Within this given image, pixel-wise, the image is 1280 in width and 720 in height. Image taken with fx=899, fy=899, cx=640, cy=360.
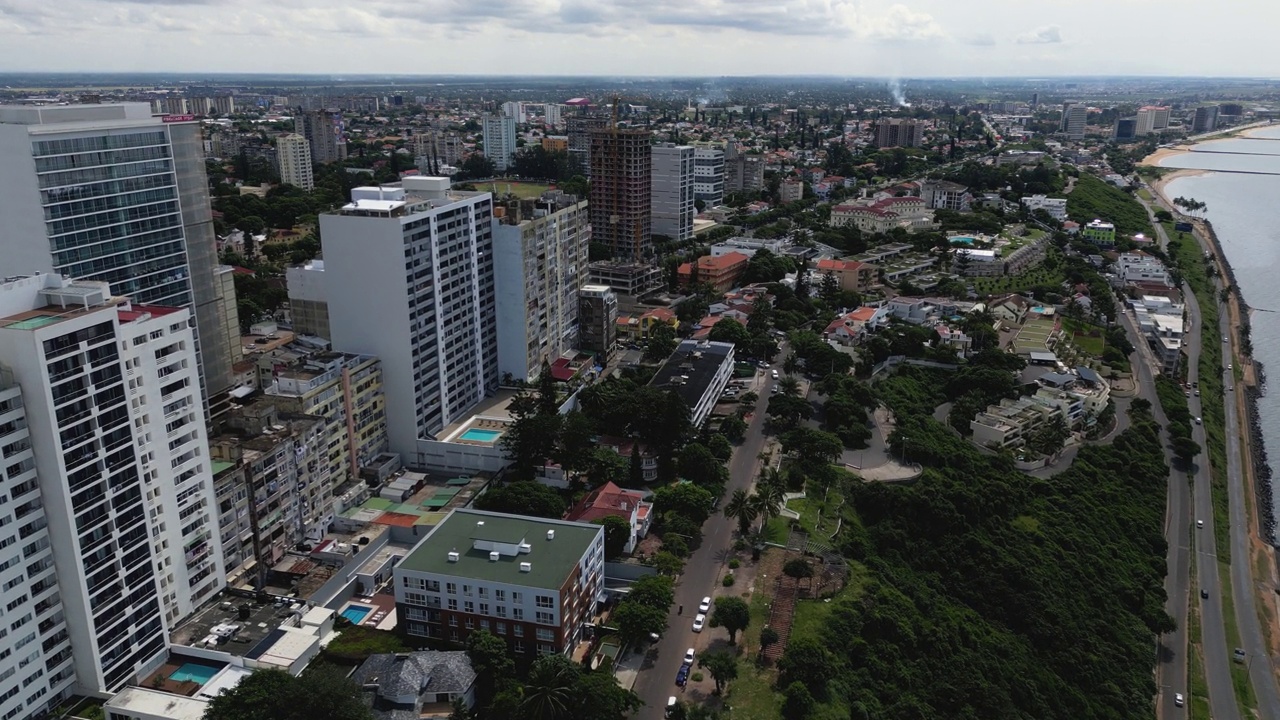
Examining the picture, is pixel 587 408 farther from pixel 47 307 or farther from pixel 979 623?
pixel 47 307

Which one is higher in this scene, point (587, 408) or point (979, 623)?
point (587, 408)

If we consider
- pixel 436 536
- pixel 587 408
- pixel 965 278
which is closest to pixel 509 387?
pixel 587 408

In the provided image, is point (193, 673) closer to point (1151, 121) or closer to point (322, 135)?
point (322, 135)

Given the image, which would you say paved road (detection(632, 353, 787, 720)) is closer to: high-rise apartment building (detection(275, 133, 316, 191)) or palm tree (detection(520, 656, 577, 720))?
palm tree (detection(520, 656, 577, 720))

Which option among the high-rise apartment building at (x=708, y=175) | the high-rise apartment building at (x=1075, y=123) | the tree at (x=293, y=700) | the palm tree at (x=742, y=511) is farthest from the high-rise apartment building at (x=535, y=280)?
the high-rise apartment building at (x=1075, y=123)

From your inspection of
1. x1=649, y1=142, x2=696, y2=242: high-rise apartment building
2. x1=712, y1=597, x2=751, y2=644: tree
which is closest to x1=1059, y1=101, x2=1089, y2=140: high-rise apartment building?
x1=649, y1=142, x2=696, y2=242: high-rise apartment building

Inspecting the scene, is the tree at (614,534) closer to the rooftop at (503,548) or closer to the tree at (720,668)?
the rooftop at (503,548)
